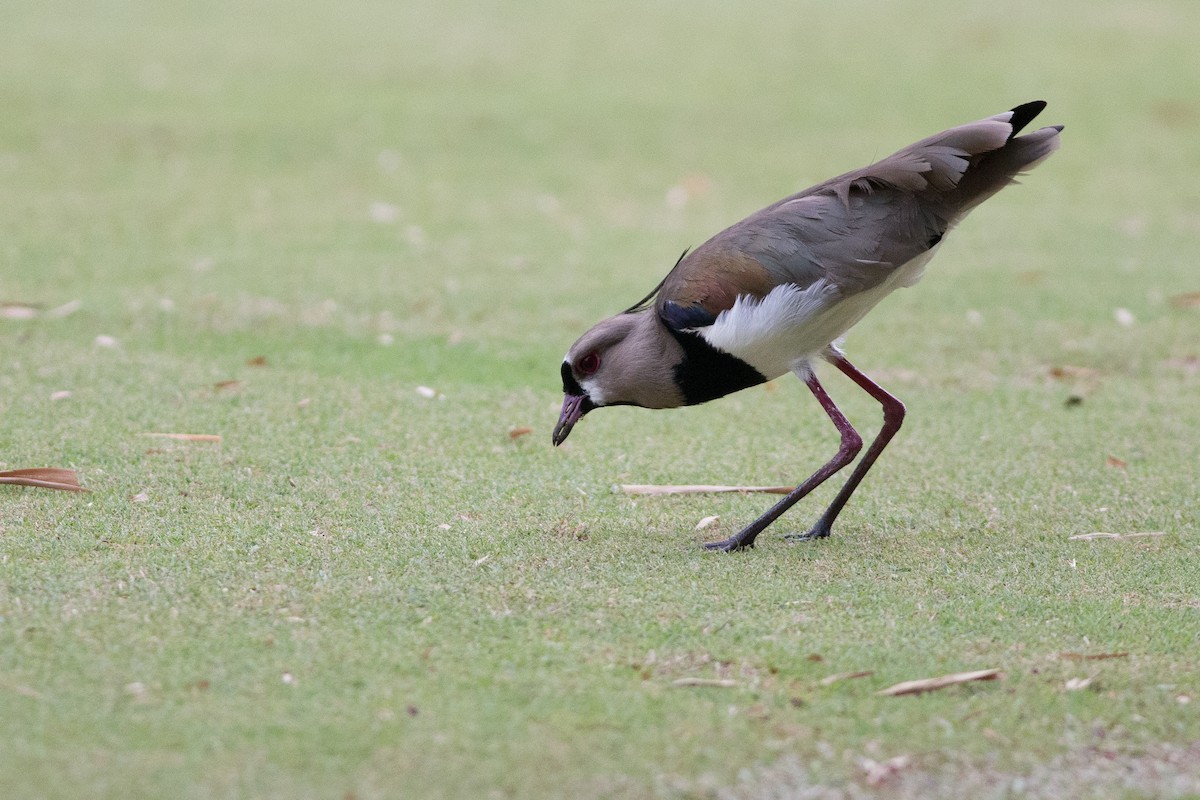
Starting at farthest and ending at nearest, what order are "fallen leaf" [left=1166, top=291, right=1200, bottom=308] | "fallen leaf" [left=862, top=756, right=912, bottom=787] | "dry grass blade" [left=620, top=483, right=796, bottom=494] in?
1. "fallen leaf" [left=1166, top=291, right=1200, bottom=308]
2. "dry grass blade" [left=620, top=483, right=796, bottom=494]
3. "fallen leaf" [left=862, top=756, right=912, bottom=787]

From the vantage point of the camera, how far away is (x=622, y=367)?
4137 mm

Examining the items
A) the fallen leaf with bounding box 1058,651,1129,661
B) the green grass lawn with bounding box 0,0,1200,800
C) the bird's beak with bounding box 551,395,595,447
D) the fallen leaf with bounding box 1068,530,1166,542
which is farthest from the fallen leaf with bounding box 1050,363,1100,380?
the fallen leaf with bounding box 1058,651,1129,661

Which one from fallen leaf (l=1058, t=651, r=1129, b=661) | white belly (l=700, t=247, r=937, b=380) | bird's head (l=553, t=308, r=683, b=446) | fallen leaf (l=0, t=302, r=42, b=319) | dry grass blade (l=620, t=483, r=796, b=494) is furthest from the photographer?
fallen leaf (l=0, t=302, r=42, b=319)

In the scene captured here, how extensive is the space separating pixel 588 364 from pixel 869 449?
0.91m

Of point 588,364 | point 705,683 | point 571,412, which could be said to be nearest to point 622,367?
point 588,364

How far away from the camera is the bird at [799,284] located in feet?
13.0

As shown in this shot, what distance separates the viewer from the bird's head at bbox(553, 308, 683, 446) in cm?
409

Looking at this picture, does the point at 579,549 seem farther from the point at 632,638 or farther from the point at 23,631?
the point at 23,631

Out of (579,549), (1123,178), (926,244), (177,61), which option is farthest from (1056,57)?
(579,549)

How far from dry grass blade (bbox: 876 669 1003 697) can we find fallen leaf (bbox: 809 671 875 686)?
7cm

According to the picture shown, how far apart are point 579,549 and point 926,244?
4.52 ft

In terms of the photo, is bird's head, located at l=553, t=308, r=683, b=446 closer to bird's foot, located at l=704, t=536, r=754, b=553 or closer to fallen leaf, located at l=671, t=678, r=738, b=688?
bird's foot, located at l=704, t=536, r=754, b=553

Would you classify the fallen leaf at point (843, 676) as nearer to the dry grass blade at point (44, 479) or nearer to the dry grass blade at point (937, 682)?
the dry grass blade at point (937, 682)

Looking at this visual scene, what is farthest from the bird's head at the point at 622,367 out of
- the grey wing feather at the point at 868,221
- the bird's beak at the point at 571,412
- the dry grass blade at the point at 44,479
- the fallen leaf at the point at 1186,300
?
the fallen leaf at the point at 1186,300
